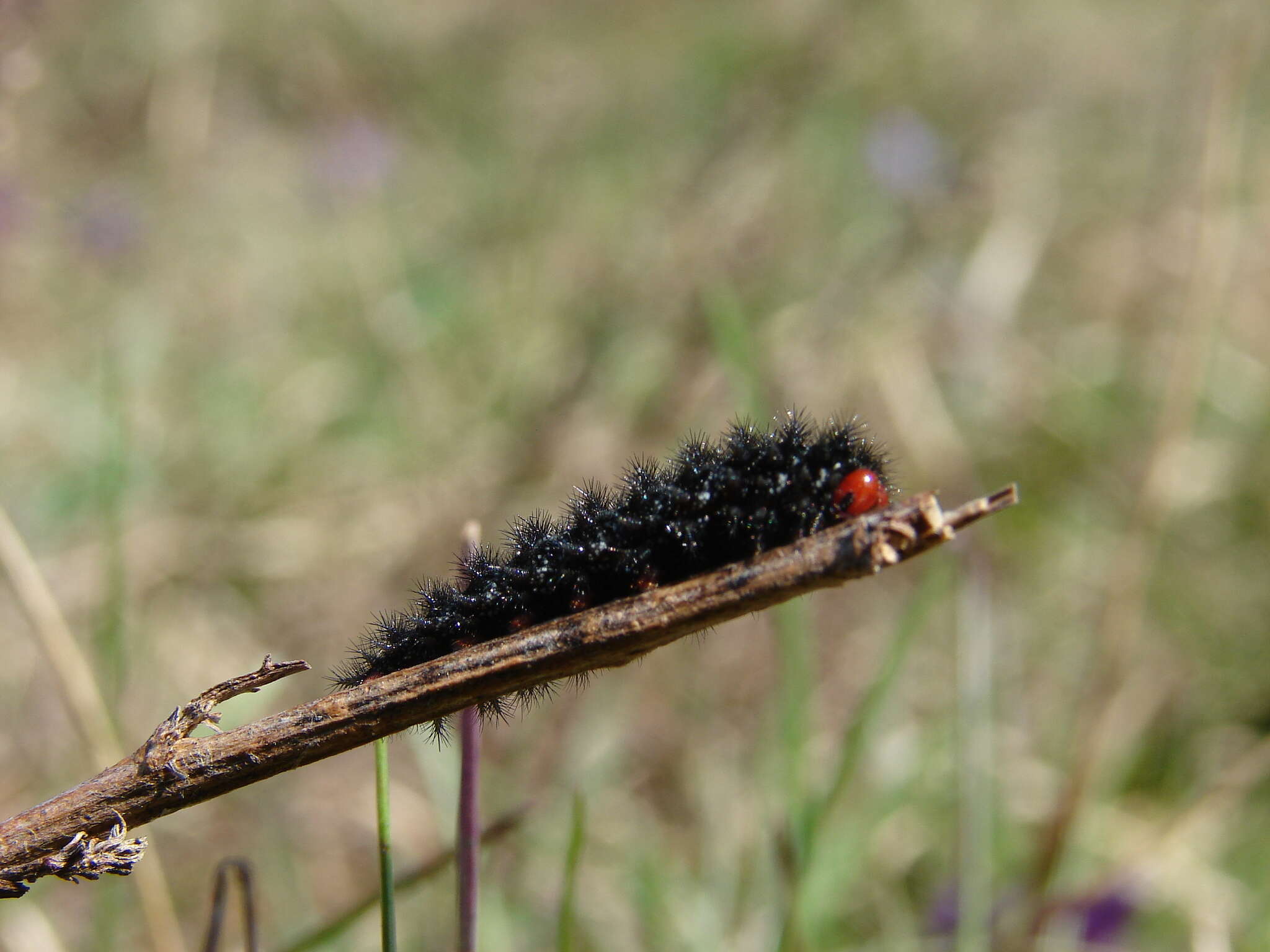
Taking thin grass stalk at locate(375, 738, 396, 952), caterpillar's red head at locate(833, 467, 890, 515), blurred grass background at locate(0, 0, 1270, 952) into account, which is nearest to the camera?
thin grass stalk at locate(375, 738, 396, 952)

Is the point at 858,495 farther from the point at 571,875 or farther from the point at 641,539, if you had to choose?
the point at 571,875

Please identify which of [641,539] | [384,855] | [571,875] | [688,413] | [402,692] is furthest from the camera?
[688,413]

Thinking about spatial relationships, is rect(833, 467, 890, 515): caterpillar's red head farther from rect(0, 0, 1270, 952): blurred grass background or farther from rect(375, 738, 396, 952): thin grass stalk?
rect(375, 738, 396, 952): thin grass stalk

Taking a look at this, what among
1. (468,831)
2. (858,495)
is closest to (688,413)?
(858,495)

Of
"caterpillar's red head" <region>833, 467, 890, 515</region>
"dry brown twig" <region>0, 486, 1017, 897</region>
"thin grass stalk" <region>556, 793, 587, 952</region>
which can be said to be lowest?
"thin grass stalk" <region>556, 793, 587, 952</region>

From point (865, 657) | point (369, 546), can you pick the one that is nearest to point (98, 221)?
point (369, 546)

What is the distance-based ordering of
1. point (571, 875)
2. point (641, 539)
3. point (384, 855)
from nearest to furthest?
1. point (384, 855)
2. point (641, 539)
3. point (571, 875)

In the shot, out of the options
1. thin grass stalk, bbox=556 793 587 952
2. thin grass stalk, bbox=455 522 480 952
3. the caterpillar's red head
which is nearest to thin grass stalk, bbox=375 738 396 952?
thin grass stalk, bbox=455 522 480 952
